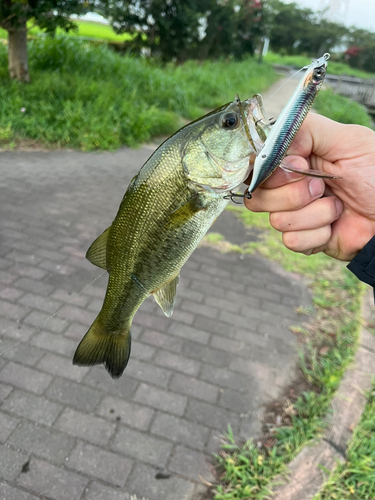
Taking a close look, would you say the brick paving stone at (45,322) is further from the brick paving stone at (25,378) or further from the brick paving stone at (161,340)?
the brick paving stone at (161,340)

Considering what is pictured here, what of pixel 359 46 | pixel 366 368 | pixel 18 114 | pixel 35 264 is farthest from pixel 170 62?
pixel 359 46

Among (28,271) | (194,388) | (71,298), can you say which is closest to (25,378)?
(71,298)

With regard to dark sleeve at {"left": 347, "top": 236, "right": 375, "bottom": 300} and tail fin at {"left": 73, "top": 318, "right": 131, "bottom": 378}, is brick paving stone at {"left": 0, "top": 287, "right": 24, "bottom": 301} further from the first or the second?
dark sleeve at {"left": 347, "top": 236, "right": 375, "bottom": 300}

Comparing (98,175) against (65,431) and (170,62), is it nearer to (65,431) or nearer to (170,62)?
(65,431)

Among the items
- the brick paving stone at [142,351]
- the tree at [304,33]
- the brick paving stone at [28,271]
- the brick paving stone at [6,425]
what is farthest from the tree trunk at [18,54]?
the tree at [304,33]

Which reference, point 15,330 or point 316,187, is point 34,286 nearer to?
point 15,330
